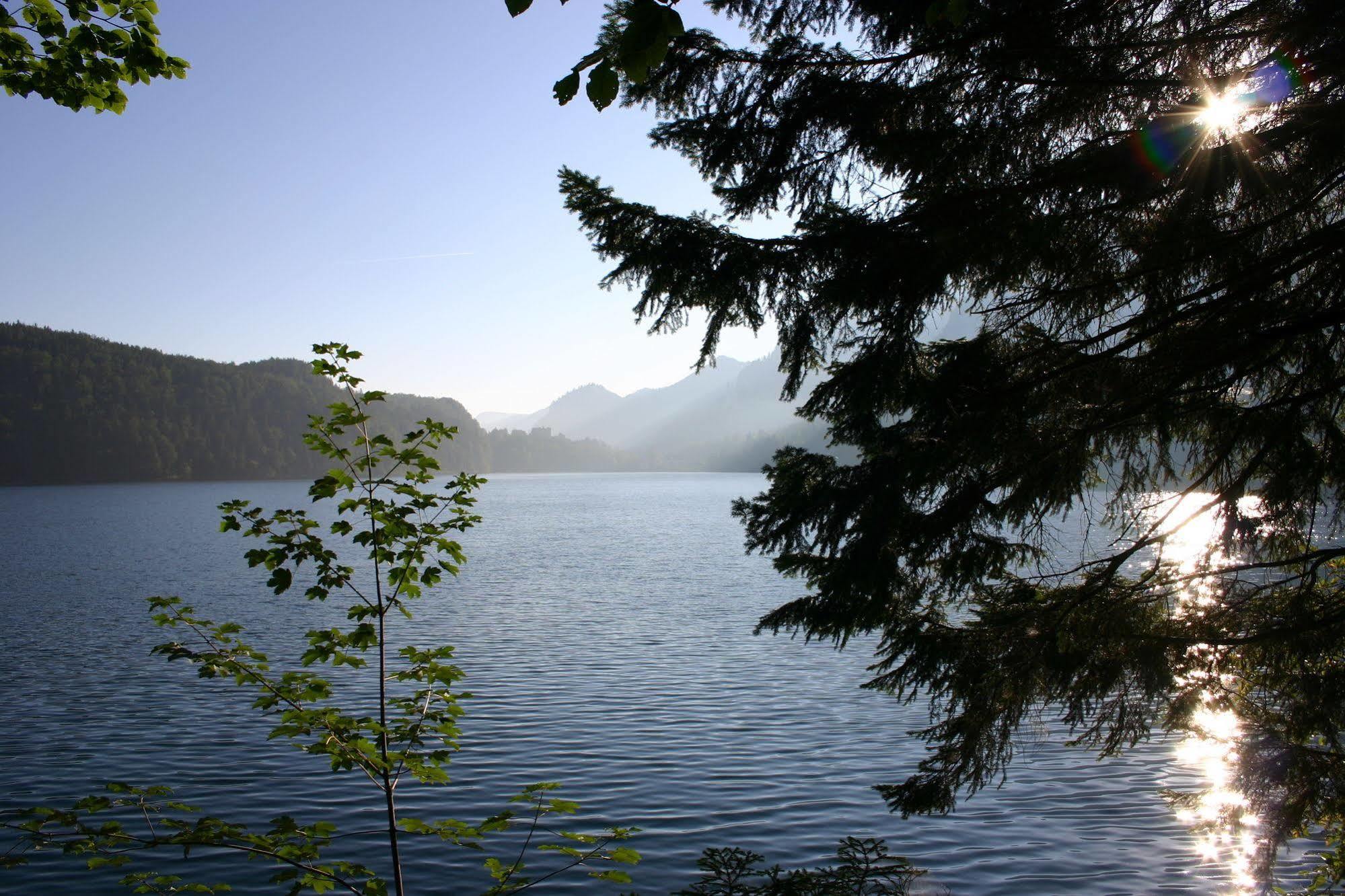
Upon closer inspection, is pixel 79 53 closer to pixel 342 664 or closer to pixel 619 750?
pixel 342 664

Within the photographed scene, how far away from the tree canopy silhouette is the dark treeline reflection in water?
1243 millimetres

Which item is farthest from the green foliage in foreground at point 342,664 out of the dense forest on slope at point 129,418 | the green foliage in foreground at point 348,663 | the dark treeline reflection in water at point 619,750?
the dense forest on slope at point 129,418

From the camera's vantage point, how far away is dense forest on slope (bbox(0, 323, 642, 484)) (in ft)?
508

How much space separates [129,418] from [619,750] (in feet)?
593

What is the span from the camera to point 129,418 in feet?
536

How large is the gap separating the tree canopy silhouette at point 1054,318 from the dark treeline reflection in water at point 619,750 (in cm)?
124

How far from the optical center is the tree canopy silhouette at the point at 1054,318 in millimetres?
4926

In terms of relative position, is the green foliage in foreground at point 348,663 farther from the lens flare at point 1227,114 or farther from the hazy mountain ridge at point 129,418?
Result: the hazy mountain ridge at point 129,418

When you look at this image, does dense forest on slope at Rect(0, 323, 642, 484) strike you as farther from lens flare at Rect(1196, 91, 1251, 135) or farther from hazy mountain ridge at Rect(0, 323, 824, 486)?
lens flare at Rect(1196, 91, 1251, 135)

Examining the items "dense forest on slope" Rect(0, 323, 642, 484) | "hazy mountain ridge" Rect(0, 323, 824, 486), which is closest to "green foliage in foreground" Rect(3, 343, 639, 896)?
"hazy mountain ridge" Rect(0, 323, 824, 486)

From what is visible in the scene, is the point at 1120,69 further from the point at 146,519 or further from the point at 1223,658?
the point at 146,519

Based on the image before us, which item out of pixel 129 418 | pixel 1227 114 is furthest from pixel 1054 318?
pixel 129 418

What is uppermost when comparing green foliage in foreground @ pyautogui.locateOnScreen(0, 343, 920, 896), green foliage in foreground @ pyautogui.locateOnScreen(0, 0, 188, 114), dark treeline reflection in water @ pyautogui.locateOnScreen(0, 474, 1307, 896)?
green foliage in foreground @ pyautogui.locateOnScreen(0, 0, 188, 114)

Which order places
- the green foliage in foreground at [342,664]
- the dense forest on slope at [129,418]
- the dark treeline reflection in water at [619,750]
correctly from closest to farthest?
1. the green foliage in foreground at [342,664]
2. the dark treeline reflection in water at [619,750]
3. the dense forest on slope at [129,418]
